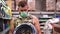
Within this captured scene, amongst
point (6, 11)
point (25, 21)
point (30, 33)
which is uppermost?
point (6, 11)

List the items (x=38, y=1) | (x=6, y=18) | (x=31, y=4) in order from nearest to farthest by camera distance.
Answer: (x=6, y=18)
(x=31, y=4)
(x=38, y=1)

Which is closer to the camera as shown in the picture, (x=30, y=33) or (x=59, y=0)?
(x=30, y=33)

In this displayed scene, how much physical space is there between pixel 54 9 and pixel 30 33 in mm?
1599

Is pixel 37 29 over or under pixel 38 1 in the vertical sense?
under

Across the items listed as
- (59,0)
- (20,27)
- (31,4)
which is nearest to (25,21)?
(20,27)

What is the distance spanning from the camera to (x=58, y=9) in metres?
3.47

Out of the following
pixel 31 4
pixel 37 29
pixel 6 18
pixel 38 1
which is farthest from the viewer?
pixel 38 1

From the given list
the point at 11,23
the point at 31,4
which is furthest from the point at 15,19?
the point at 31,4

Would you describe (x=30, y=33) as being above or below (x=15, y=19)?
below

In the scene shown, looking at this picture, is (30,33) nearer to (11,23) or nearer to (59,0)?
(11,23)

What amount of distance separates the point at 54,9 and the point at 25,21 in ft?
4.92

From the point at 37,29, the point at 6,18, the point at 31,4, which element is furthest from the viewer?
the point at 31,4

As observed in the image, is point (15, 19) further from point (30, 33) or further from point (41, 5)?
point (41, 5)

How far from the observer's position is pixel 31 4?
3.38 meters
